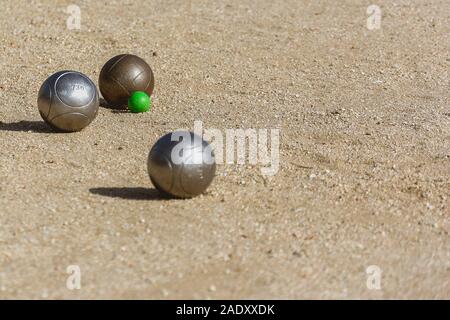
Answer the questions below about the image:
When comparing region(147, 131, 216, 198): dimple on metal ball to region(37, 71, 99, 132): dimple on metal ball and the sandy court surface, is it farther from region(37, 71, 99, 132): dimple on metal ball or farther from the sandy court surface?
region(37, 71, 99, 132): dimple on metal ball

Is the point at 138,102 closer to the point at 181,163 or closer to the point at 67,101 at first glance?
the point at 67,101

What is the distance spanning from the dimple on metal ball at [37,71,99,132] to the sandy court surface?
26 centimetres

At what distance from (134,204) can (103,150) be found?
6.97ft

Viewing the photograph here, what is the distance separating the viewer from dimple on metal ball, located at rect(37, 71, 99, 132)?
11.1m

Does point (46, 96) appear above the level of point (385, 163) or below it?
above

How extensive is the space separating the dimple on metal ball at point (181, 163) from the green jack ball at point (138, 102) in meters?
3.56

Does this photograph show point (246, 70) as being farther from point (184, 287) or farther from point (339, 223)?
point (184, 287)

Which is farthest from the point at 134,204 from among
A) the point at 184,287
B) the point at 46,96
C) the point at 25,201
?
the point at 46,96

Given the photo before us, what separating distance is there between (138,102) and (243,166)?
2681mm

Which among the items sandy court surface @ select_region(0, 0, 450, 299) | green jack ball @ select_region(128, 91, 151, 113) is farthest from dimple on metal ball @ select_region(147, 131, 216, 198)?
green jack ball @ select_region(128, 91, 151, 113)

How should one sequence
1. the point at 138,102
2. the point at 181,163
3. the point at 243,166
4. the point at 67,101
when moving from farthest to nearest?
the point at 138,102
the point at 67,101
the point at 243,166
the point at 181,163

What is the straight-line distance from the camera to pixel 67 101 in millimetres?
11117

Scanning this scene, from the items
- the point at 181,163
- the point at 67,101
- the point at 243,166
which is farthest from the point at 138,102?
the point at 181,163

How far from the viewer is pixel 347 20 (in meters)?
17.0
